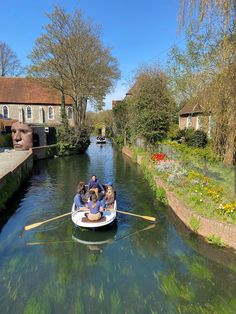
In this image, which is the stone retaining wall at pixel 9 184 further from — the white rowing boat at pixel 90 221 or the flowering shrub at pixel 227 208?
the flowering shrub at pixel 227 208

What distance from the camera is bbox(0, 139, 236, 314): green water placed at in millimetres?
7238

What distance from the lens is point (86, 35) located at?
33.1 m

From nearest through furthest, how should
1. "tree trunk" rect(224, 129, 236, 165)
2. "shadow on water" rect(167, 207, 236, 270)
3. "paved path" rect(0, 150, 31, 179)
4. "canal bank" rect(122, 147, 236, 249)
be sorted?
"shadow on water" rect(167, 207, 236, 270) < "canal bank" rect(122, 147, 236, 249) < "tree trunk" rect(224, 129, 236, 165) < "paved path" rect(0, 150, 31, 179)

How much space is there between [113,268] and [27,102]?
50238mm

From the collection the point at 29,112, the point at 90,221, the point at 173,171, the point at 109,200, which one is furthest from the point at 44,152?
the point at 29,112

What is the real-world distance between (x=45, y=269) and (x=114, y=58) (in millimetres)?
35541

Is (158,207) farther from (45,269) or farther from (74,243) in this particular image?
(45,269)

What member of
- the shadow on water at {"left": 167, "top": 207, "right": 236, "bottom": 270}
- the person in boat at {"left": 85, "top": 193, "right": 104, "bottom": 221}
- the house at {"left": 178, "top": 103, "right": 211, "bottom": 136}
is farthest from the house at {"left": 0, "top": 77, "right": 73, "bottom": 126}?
the shadow on water at {"left": 167, "top": 207, "right": 236, "bottom": 270}

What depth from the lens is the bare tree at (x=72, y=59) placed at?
106 feet

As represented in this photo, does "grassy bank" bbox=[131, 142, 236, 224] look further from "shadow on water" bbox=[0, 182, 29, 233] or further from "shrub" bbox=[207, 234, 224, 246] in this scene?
"shadow on water" bbox=[0, 182, 29, 233]

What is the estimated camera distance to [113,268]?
891 centimetres

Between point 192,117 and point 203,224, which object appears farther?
point 192,117

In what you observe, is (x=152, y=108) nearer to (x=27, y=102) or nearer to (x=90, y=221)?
(x=90, y=221)

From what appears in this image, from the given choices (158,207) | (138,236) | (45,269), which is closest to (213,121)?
(158,207)
